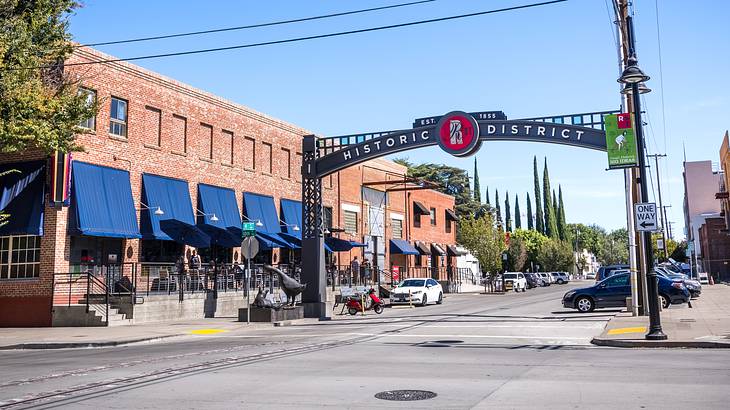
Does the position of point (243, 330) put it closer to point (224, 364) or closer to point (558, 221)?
point (224, 364)

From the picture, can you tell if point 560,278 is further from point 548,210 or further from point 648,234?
point 648,234

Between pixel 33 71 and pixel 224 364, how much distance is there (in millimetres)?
13219

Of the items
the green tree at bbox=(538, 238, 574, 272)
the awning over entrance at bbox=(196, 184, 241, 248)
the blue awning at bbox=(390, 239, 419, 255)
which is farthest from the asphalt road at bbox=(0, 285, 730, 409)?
the green tree at bbox=(538, 238, 574, 272)

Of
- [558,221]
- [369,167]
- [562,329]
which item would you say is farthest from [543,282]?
[562,329]

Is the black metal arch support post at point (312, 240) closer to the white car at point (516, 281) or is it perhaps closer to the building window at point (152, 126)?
the building window at point (152, 126)

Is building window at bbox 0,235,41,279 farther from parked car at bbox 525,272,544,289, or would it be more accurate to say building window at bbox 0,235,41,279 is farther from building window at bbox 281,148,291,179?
parked car at bbox 525,272,544,289

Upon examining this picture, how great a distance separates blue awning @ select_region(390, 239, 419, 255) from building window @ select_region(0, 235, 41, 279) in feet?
96.7

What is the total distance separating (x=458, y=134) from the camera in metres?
25.7

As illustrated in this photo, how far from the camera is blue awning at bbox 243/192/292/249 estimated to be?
33438 mm

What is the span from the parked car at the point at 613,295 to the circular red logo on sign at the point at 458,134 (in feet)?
22.8

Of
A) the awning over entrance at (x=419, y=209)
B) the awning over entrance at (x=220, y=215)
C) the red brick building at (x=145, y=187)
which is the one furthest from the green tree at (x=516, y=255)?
the awning over entrance at (x=220, y=215)

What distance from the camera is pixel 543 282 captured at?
2980 inches

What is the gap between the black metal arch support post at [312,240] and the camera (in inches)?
1077

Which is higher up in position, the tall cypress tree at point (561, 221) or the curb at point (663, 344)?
the tall cypress tree at point (561, 221)
